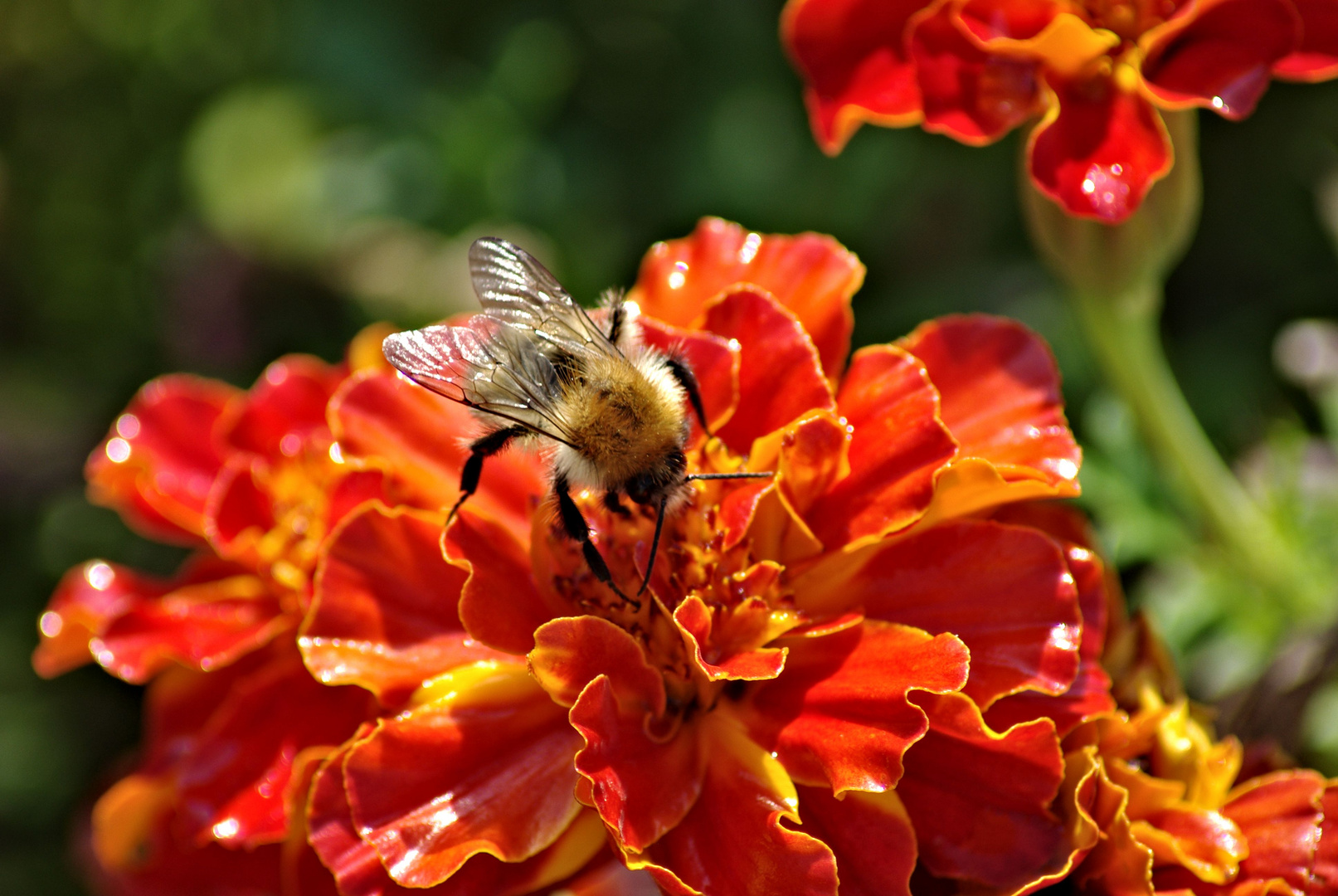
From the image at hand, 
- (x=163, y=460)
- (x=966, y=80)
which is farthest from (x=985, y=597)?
(x=163, y=460)

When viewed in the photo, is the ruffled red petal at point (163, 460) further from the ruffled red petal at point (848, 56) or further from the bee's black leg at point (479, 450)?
the ruffled red petal at point (848, 56)

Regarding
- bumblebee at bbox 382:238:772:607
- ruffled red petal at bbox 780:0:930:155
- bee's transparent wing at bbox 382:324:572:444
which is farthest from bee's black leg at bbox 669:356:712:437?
ruffled red petal at bbox 780:0:930:155

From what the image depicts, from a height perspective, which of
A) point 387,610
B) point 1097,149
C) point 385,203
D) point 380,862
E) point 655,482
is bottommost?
point 385,203

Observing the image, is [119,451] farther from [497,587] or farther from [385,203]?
[385,203]

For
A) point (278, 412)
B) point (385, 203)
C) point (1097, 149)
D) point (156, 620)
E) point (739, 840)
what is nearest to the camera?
point (739, 840)

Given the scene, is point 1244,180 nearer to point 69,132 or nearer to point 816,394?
point 816,394

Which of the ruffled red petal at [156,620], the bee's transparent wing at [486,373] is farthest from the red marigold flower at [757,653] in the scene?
the ruffled red petal at [156,620]
